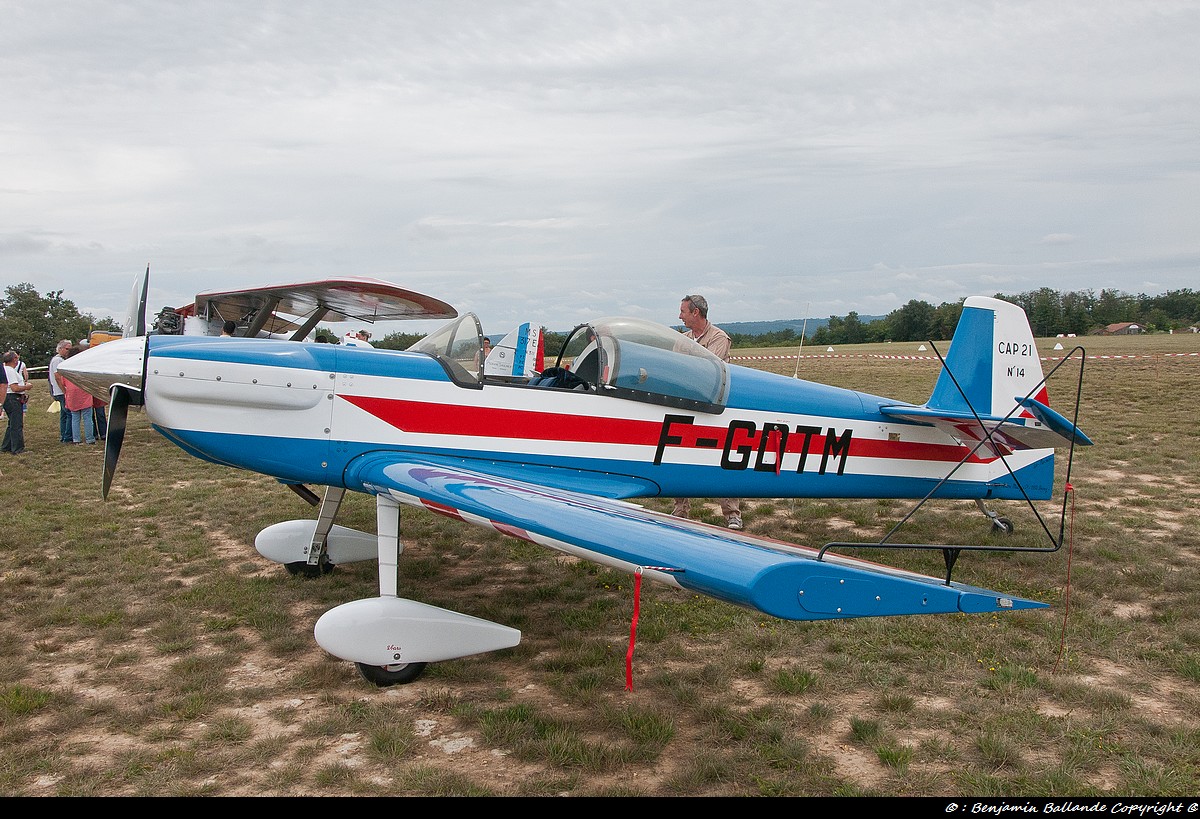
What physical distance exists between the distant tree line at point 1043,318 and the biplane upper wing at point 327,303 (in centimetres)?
3226

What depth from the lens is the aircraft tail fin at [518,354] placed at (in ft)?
23.7

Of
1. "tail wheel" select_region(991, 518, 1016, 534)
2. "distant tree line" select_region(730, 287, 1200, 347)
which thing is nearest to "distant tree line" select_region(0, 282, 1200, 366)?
"distant tree line" select_region(730, 287, 1200, 347)

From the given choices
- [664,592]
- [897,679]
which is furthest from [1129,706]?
[664,592]

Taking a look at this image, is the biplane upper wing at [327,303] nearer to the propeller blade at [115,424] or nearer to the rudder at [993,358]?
the propeller blade at [115,424]

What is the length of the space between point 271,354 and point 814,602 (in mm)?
3547

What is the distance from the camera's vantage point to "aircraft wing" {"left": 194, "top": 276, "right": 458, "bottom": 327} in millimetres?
7965

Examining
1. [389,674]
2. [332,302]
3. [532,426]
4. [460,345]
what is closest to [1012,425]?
[532,426]

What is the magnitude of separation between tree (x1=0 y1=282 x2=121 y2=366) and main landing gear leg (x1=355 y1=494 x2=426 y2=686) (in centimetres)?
7769

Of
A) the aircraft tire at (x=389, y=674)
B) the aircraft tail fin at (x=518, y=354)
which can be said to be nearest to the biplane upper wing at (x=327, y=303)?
the aircraft tail fin at (x=518, y=354)

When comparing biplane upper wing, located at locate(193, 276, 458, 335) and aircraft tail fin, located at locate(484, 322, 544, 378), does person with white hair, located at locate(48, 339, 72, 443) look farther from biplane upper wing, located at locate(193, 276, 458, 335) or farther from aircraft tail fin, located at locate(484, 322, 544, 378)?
aircraft tail fin, located at locate(484, 322, 544, 378)

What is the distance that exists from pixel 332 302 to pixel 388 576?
18.9ft

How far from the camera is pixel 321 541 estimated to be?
5.53 meters

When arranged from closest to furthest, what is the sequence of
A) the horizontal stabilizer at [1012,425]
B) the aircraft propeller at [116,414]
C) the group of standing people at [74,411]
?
the aircraft propeller at [116,414] < the horizontal stabilizer at [1012,425] < the group of standing people at [74,411]
